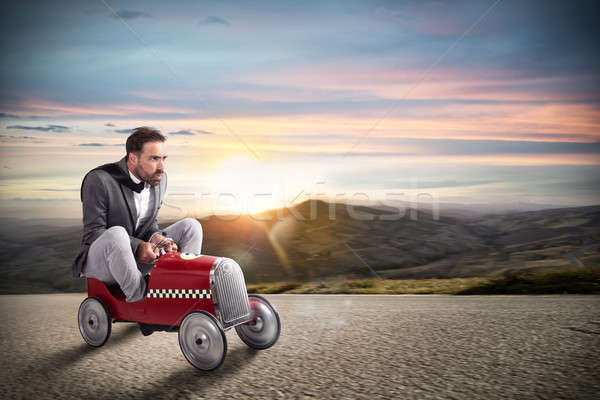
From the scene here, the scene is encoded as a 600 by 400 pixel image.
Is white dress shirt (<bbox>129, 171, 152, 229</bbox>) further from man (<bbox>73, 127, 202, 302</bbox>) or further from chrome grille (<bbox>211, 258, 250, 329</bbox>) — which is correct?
chrome grille (<bbox>211, 258, 250, 329</bbox>)

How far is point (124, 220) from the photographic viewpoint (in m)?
4.70

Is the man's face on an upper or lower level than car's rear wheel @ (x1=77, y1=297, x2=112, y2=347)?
upper

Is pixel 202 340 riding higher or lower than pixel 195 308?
lower

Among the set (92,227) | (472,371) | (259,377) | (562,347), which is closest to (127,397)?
(259,377)

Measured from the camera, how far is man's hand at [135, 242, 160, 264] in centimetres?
444

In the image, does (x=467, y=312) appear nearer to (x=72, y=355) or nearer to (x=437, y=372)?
(x=437, y=372)

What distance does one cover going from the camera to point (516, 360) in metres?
4.10

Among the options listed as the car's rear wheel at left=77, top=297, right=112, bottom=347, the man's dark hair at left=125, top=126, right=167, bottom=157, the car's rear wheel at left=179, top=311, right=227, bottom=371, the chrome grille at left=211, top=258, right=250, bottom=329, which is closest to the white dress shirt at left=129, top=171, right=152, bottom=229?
the man's dark hair at left=125, top=126, right=167, bottom=157

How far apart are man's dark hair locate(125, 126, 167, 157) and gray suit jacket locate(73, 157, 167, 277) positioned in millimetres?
180

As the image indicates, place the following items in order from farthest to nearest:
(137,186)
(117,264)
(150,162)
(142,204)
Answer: (142,204) → (137,186) → (150,162) → (117,264)

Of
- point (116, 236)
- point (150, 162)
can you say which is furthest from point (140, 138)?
point (116, 236)

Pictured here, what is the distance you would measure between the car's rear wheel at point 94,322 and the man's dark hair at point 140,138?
1395 mm

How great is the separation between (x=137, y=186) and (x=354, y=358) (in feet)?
7.92

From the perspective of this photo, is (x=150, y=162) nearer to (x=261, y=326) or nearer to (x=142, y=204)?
(x=142, y=204)
